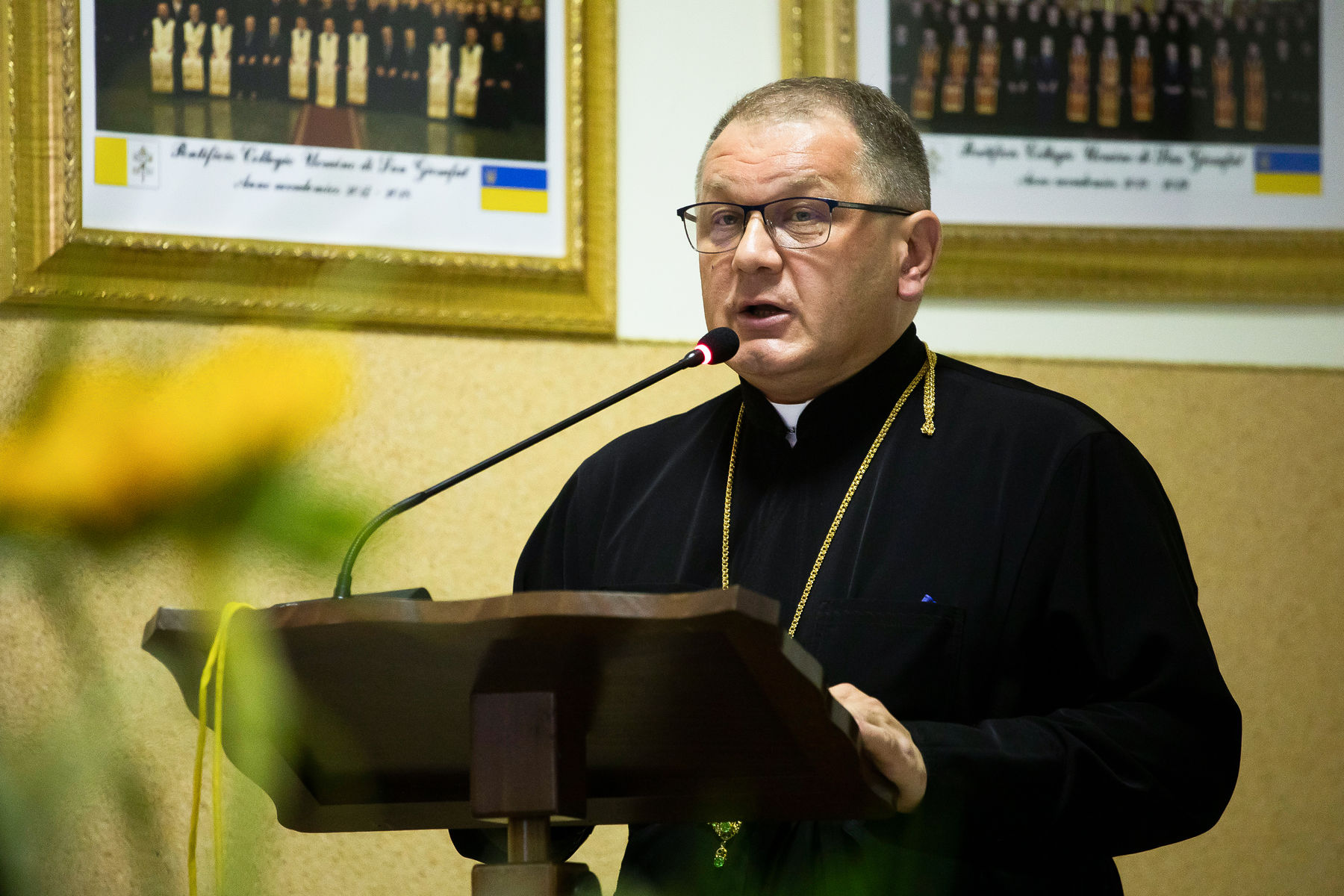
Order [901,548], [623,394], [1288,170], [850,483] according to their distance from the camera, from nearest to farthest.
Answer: [623,394] < [901,548] < [850,483] < [1288,170]

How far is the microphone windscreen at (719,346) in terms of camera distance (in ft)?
5.31

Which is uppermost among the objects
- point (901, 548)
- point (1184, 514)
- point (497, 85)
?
point (497, 85)

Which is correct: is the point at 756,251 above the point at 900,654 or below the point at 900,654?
above

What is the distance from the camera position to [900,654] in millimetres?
1632

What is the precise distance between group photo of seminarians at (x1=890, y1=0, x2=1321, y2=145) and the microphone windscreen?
1408mm

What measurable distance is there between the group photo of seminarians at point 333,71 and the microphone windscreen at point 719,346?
1.17m

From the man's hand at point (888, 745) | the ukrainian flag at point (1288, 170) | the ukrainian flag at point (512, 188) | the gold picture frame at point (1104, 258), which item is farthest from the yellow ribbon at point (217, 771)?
the ukrainian flag at point (1288, 170)

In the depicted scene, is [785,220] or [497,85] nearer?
[785,220]

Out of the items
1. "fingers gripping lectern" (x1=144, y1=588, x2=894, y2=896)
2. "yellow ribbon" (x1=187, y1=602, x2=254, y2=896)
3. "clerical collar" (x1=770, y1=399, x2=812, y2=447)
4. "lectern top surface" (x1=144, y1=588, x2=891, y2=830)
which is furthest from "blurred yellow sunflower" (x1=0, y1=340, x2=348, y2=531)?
"clerical collar" (x1=770, y1=399, x2=812, y2=447)

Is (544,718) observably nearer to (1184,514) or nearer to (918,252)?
(918,252)

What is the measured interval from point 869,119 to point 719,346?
1.77 ft

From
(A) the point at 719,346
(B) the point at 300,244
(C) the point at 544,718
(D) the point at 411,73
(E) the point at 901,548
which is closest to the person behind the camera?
(C) the point at 544,718

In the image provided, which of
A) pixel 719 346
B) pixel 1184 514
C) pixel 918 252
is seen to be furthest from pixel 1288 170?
pixel 719 346

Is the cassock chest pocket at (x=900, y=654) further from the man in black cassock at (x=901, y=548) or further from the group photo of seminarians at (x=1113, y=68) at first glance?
the group photo of seminarians at (x=1113, y=68)
